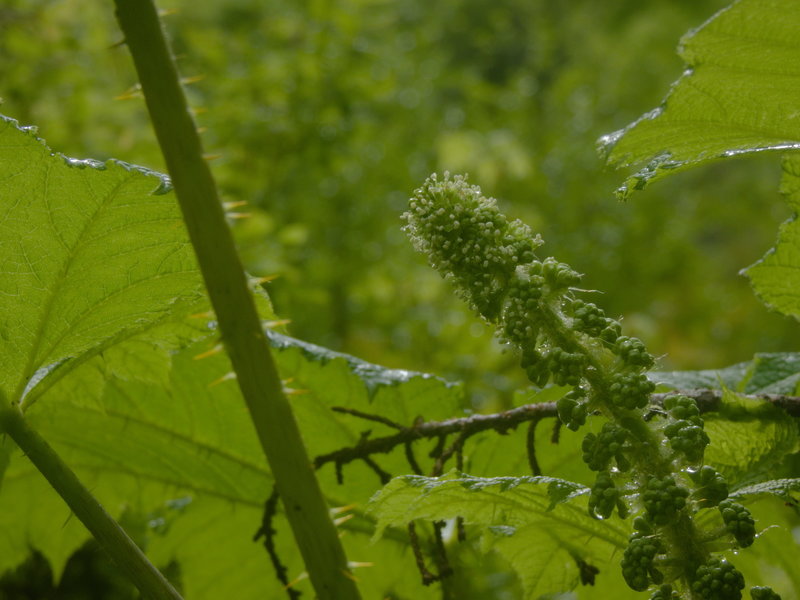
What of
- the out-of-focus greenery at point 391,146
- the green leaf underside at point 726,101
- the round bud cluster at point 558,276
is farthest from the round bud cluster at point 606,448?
the out-of-focus greenery at point 391,146

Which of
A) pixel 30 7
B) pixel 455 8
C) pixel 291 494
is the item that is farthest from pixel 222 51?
pixel 455 8

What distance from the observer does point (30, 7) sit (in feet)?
10.5

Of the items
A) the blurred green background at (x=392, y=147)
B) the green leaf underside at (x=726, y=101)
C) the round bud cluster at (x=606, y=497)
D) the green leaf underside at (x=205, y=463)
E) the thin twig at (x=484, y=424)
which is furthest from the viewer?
the blurred green background at (x=392, y=147)

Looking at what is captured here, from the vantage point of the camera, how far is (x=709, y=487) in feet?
2.09

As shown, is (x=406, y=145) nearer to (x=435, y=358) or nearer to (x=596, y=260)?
(x=596, y=260)

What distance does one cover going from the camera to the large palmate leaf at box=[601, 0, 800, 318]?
0.76m

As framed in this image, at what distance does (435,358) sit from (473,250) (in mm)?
2364

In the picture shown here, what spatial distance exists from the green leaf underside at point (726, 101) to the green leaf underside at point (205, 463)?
1.39 ft

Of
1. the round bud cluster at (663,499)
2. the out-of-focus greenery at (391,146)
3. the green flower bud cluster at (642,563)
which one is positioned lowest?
the green flower bud cluster at (642,563)

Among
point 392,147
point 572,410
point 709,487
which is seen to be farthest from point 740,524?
point 392,147

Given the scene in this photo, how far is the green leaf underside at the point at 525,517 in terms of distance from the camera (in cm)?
72

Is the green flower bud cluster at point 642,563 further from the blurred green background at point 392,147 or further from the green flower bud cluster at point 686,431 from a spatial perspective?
the blurred green background at point 392,147

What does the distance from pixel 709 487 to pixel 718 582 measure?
0.08 metres

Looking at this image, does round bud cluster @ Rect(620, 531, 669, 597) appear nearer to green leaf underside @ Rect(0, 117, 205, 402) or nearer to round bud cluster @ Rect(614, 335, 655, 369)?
round bud cluster @ Rect(614, 335, 655, 369)
